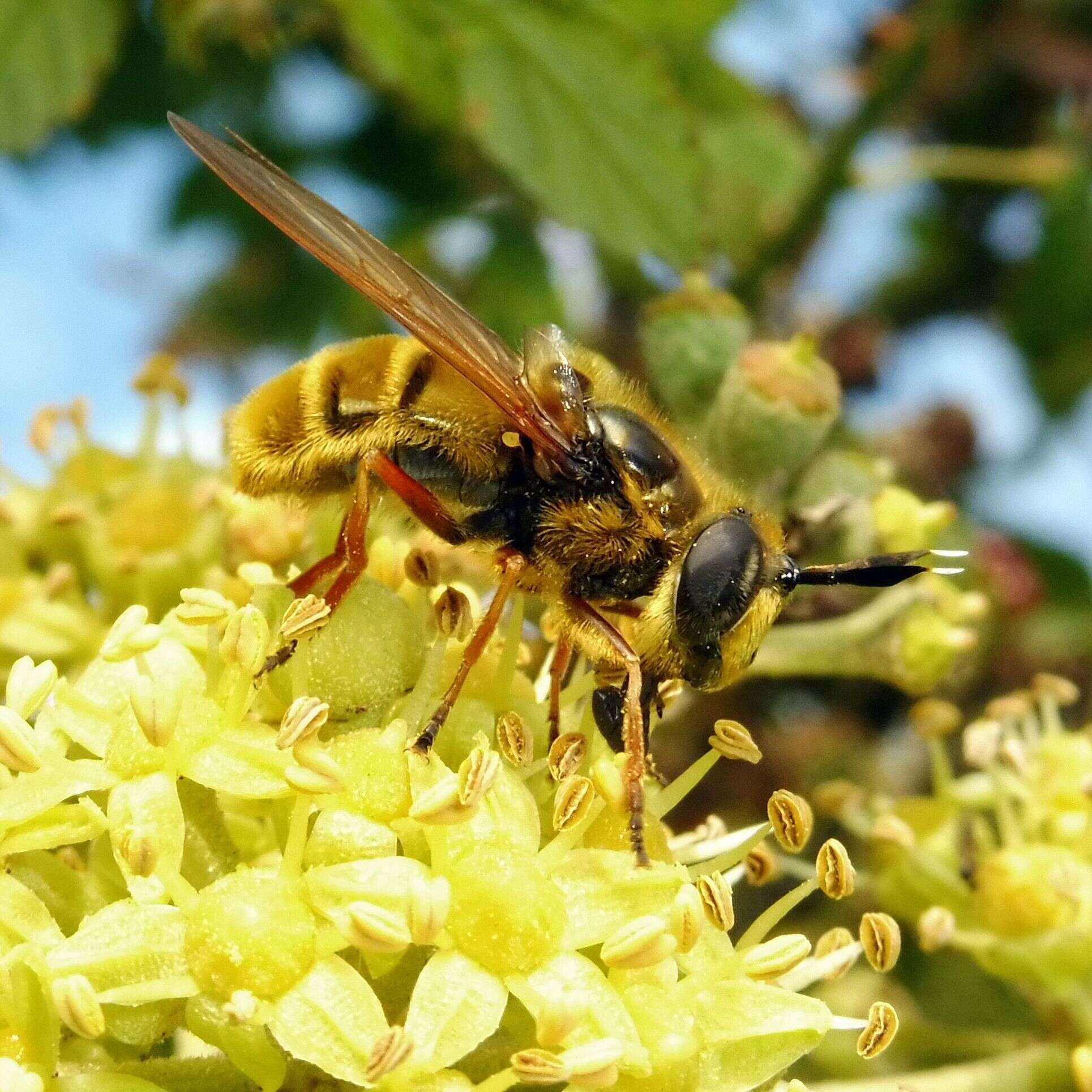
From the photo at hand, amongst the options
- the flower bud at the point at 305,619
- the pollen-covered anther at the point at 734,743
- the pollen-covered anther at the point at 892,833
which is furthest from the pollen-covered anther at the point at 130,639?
the pollen-covered anther at the point at 892,833

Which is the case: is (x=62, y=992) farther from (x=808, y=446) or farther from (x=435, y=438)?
(x=808, y=446)

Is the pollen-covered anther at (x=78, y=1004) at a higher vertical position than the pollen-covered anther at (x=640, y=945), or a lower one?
lower

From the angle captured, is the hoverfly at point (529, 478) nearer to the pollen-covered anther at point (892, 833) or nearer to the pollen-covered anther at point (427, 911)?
the pollen-covered anther at point (427, 911)

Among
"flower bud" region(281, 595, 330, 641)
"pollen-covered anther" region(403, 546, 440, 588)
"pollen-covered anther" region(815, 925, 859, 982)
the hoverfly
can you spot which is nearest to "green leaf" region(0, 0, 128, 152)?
the hoverfly

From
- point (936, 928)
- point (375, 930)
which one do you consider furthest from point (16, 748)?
point (936, 928)

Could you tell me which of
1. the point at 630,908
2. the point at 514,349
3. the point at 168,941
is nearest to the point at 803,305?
the point at 514,349

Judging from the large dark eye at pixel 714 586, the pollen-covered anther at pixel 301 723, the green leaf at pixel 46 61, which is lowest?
the pollen-covered anther at pixel 301 723
